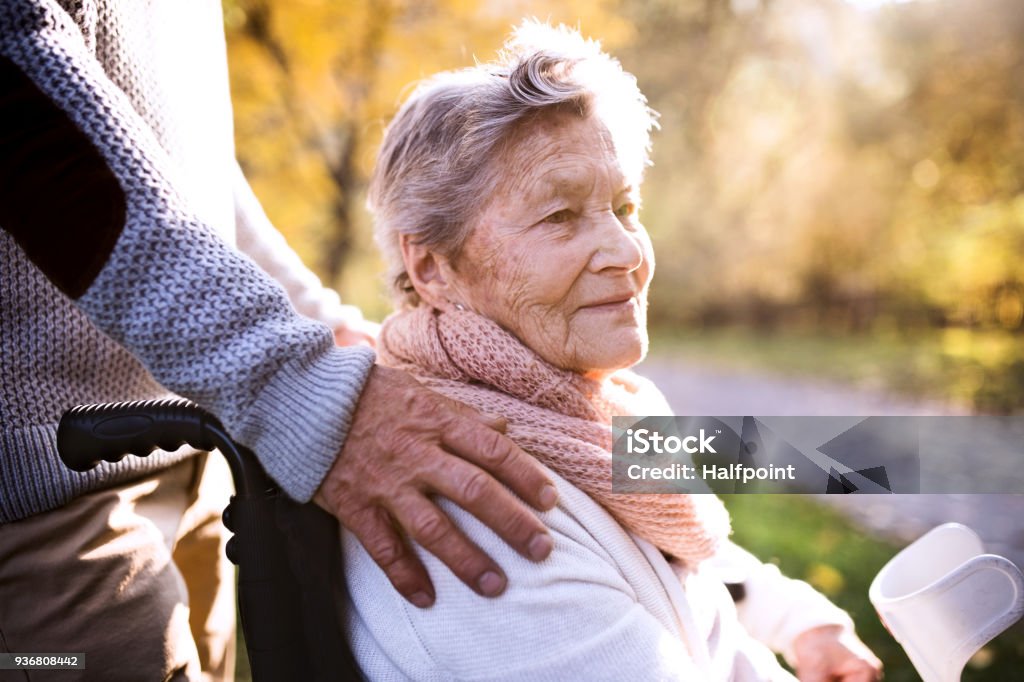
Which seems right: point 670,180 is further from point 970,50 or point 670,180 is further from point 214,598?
point 214,598

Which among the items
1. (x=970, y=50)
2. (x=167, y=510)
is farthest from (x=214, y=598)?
(x=970, y=50)

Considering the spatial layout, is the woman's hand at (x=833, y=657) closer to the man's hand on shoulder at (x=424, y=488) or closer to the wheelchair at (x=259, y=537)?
the man's hand on shoulder at (x=424, y=488)

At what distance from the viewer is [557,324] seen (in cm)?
159

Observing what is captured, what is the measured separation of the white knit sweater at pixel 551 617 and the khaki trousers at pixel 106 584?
0.40 m

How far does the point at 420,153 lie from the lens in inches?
65.4

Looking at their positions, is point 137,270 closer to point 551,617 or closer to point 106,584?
point 106,584

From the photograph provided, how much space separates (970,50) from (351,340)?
12.0 m

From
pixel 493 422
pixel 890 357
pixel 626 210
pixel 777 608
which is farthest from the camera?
pixel 890 357

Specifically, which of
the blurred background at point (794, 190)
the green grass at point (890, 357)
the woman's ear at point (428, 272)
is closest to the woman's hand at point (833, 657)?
the woman's ear at point (428, 272)

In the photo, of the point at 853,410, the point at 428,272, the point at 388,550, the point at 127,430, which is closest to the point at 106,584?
the point at 127,430

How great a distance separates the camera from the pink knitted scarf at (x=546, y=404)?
1.45 meters

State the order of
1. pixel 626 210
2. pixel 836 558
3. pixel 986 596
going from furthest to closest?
pixel 836 558 → pixel 626 210 → pixel 986 596

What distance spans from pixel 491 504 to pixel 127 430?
59 cm

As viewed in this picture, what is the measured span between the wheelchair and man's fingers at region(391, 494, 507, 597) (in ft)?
0.67
